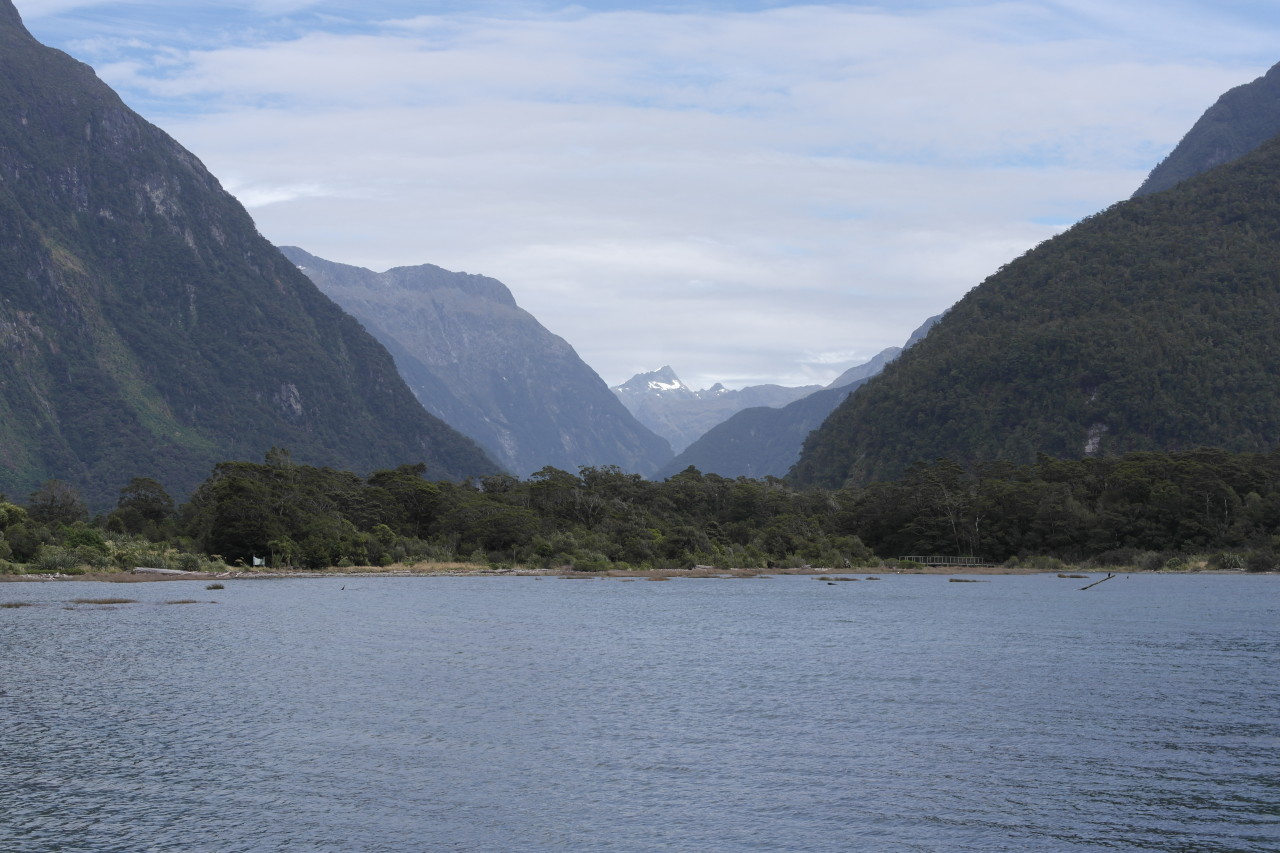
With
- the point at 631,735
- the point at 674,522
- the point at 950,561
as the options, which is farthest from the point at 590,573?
the point at 631,735

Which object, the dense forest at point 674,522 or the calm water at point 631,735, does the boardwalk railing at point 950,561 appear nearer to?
the dense forest at point 674,522

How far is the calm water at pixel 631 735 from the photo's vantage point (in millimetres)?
27717

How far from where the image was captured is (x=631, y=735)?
128 ft

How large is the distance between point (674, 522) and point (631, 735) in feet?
453

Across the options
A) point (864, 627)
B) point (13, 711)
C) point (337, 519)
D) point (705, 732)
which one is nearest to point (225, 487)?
point (337, 519)

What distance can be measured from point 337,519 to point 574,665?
→ 100313mm

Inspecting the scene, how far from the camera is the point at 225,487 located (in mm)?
137500

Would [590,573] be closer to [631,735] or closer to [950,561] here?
[950,561]

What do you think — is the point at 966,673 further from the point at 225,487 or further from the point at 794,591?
the point at 225,487

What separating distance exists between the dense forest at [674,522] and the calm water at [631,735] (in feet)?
209

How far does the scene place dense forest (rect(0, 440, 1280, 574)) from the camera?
140 meters

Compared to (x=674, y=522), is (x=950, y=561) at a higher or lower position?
lower

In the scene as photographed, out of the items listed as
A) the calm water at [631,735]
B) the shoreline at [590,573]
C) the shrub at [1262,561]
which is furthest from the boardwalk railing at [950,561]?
the calm water at [631,735]

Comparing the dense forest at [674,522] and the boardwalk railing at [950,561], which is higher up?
the dense forest at [674,522]
